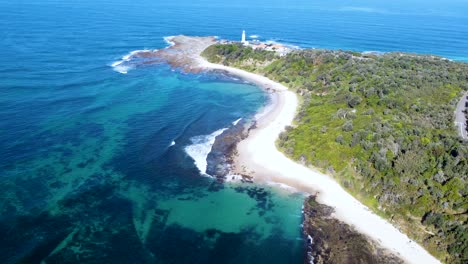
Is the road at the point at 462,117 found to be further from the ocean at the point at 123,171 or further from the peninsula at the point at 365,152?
the ocean at the point at 123,171

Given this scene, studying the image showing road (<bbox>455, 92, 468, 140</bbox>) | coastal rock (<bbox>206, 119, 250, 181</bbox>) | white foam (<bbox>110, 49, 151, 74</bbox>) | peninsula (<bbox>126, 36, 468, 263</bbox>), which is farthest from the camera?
white foam (<bbox>110, 49, 151, 74</bbox>)

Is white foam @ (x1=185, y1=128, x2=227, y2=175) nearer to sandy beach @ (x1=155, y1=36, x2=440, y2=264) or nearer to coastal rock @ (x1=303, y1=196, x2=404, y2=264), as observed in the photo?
sandy beach @ (x1=155, y1=36, x2=440, y2=264)

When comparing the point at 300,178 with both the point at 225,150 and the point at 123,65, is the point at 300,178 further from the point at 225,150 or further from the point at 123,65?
the point at 123,65

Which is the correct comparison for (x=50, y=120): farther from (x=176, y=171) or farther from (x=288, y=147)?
(x=288, y=147)

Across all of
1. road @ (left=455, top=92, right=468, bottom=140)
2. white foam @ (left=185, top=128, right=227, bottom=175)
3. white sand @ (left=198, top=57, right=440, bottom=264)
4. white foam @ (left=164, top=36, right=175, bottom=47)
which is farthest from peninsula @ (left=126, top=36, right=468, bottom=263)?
white foam @ (left=164, top=36, right=175, bottom=47)

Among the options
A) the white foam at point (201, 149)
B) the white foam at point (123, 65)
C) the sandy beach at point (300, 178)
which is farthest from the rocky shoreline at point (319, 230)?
the white foam at point (123, 65)

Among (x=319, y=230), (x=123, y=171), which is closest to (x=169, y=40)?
(x=123, y=171)

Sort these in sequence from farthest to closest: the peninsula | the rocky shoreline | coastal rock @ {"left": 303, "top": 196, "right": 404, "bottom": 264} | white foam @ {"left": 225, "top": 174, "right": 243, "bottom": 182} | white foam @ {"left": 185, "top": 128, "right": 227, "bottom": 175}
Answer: white foam @ {"left": 185, "top": 128, "right": 227, "bottom": 175}, white foam @ {"left": 225, "top": 174, "right": 243, "bottom": 182}, the peninsula, the rocky shoreline, coastal rock @ {"left": 303, "top": 196, "right": 404, "bottom": 264}
